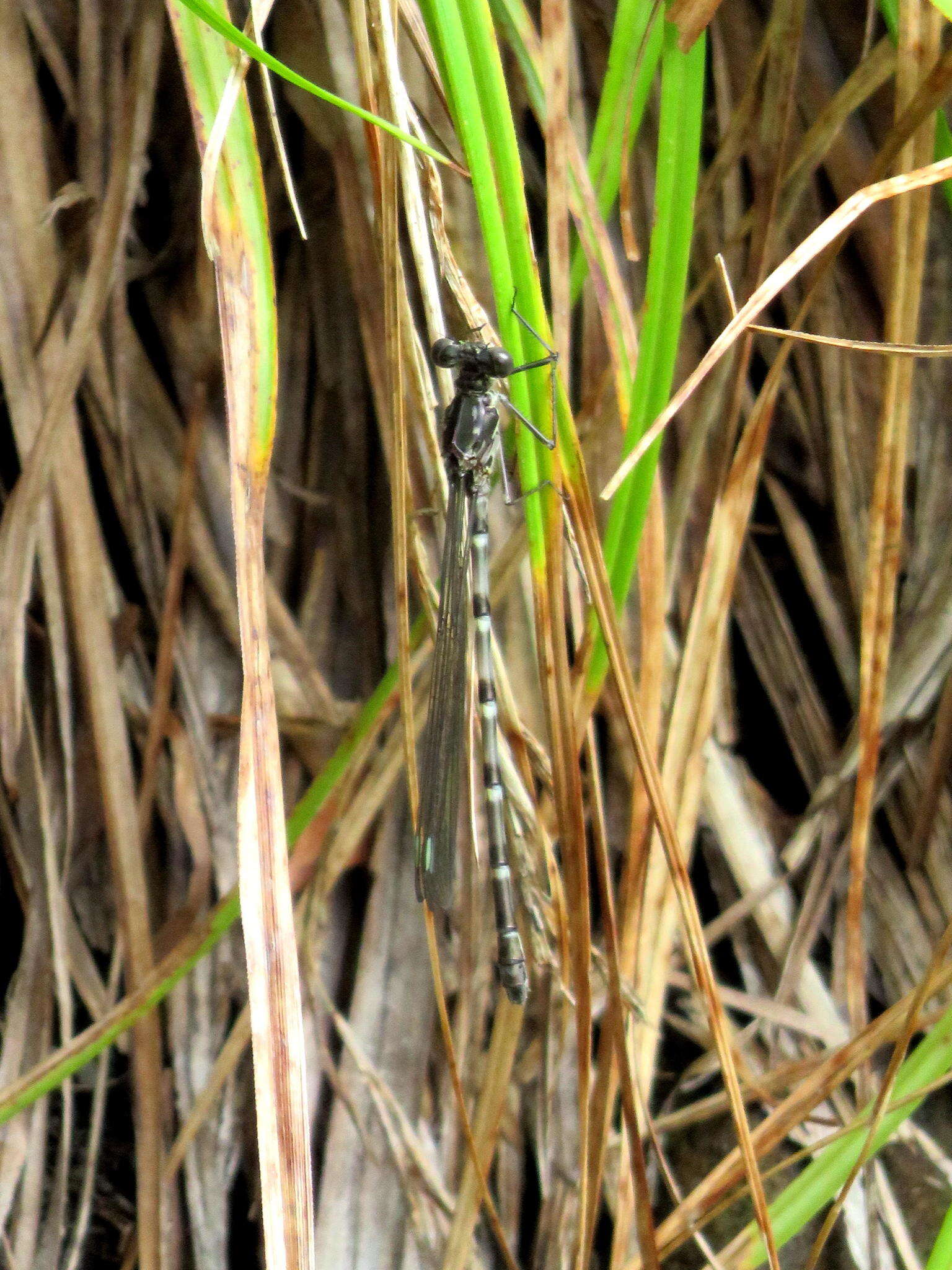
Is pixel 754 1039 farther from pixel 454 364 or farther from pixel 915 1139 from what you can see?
pixel 454 364

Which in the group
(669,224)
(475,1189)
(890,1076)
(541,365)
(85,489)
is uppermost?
(669,224)

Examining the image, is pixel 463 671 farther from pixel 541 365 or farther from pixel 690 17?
pixel 690 17

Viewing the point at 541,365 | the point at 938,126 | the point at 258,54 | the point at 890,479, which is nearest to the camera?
the point at 258,54

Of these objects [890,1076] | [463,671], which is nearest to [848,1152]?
[890,1076]

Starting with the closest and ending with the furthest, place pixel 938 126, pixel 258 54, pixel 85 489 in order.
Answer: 1. pixel 258 54
2. pixel 938 126
3. pixel 85 489

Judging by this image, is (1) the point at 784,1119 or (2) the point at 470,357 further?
(1) the point at 784,1119

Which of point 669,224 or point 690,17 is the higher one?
point 690,17

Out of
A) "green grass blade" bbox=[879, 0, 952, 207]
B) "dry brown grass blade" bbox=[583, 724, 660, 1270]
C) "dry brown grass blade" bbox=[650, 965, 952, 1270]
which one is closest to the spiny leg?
"dry brown grass blade" bbox=[583, 724, 660, 1270]

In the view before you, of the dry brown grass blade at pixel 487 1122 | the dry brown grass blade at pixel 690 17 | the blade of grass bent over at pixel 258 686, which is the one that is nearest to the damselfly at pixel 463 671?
the dry brown grass blade at pixel 487 1122
